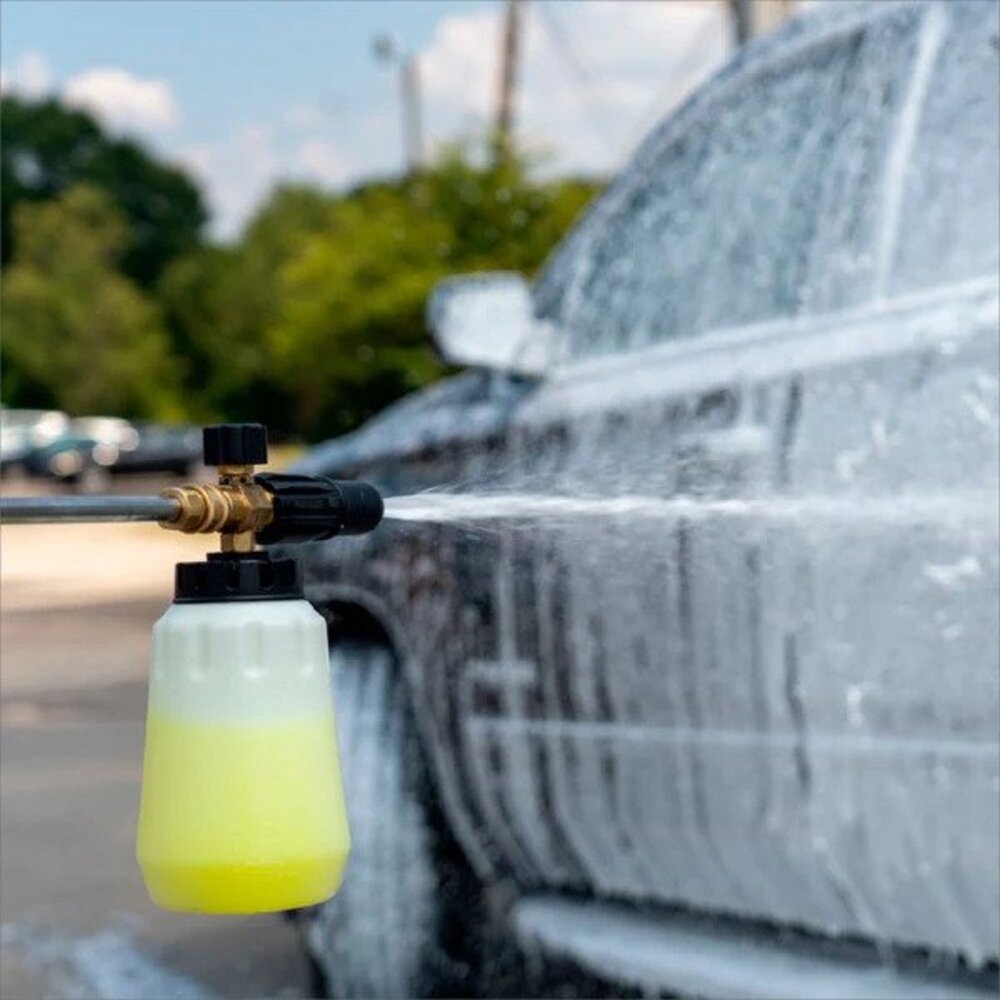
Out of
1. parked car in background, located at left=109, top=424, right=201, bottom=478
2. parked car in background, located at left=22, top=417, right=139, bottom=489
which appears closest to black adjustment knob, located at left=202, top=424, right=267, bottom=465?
parked car in background, located at left=22, top=417, right=139, bottom=489

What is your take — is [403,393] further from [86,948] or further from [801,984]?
[801,984]

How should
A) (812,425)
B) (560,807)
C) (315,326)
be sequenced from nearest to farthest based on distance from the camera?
(812,425) < (560,807) < (315,326)

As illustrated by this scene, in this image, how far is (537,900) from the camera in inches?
134

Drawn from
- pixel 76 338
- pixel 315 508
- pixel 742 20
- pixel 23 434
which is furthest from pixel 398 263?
pixel 76 338

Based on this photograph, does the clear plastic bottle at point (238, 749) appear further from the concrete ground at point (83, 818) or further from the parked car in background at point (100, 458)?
the parked car in background at point (100, 458)

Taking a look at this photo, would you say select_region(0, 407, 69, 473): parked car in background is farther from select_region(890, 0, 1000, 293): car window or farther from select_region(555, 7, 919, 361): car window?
select_region(890, 0, 1000, 293): car window

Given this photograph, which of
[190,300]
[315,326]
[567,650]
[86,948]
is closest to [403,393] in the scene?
[315,326]

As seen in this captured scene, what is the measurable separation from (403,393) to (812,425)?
73.3 feet

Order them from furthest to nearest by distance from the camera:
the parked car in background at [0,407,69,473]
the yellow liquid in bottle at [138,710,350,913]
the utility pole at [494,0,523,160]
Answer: the parked car in background at [0,407,69,473] → the utility pole at [494,0,523,160] → the yellow liquid in bottle at [138,710,350,913]

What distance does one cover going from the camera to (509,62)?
97.3 ft

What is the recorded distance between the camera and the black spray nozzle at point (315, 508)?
2.06 meters

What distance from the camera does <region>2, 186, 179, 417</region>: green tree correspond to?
195ft

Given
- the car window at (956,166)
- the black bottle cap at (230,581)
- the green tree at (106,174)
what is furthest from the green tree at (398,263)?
the green tree at (106,174)

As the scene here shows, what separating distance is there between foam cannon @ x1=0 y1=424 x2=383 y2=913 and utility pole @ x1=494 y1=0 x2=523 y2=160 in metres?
25.9
